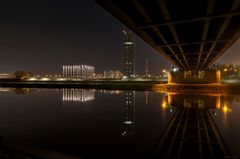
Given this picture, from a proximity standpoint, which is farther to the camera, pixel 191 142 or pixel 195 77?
pixel 195 77

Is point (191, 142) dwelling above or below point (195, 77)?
below

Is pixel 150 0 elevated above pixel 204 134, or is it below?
above

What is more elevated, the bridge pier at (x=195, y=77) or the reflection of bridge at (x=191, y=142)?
A: the bridge pier at (x=195, y=77)

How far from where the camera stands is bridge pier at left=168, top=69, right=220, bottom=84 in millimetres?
54219

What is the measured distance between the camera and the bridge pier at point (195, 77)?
5422 centimetres

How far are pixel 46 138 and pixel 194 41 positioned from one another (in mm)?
17694

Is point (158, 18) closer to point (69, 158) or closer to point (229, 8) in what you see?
point (229, 8)

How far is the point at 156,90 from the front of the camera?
173 feet

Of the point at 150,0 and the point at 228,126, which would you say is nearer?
the point at 150,0

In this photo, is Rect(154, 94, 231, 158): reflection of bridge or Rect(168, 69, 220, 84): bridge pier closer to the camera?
Rect(154, 94, 231, 158): reflection of bridge

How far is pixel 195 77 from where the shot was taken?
56000mm

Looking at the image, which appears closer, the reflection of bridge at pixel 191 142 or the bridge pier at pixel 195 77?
the reflection of bridge at pixel 191 142

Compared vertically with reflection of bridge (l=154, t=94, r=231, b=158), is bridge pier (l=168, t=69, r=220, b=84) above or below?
above

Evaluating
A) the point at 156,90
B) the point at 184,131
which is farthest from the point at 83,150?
the point at 156,90
